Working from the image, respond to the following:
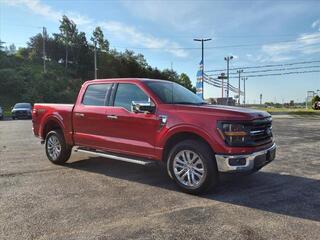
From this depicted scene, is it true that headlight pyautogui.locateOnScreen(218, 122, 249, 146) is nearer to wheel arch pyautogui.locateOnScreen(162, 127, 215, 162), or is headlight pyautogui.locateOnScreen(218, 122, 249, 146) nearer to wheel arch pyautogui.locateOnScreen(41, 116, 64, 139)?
wheel arch pyautogui.locateOnScreen(162, 127, 215, 162)

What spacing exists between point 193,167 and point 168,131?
75cm

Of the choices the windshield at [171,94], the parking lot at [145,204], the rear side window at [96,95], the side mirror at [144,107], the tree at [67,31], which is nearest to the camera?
the parking lot at [145,204]

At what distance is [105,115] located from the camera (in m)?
7.32

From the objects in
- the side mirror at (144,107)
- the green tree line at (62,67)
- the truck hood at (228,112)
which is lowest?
the truck hood at (228,112)

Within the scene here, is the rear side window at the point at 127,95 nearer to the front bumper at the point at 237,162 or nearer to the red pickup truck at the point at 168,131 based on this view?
the red pickup truck at the point at 168,131

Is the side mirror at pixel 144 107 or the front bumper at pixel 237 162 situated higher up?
the side mirror at pixel 144 107

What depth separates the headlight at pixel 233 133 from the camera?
5734mm

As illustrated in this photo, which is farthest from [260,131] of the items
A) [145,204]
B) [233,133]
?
[145,204]

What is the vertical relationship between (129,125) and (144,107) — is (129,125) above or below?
below

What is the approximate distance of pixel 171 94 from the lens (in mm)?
7031

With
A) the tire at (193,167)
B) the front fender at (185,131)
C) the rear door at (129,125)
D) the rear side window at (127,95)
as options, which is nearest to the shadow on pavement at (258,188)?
the tire at (193,167)

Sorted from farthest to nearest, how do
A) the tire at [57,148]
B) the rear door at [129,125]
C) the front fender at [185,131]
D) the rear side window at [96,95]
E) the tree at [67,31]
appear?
the tree at [67,31], the tire at [57,148], the rear side window at [96,95], the rear door at [129,125], the front fender at [185,131]

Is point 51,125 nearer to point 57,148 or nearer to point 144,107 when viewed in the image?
point 57,148

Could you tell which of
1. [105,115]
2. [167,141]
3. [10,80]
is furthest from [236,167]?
[10,80]
